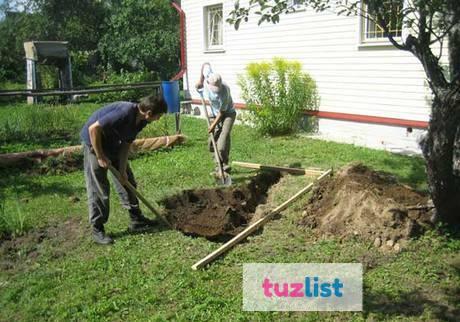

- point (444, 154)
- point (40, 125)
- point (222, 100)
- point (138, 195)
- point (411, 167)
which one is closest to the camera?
point (444, 154)

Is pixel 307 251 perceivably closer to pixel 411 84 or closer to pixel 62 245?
pixel 62 245

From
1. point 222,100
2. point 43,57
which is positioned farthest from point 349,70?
point 43,57

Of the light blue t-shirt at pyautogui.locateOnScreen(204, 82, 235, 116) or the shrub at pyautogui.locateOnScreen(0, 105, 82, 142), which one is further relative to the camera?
Answer: the shrub at pyautogui.locateOnScreen(0, 105, 82, 142)

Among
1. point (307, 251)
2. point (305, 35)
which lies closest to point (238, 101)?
point (305, 35)

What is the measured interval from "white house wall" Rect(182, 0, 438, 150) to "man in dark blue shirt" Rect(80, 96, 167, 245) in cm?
548

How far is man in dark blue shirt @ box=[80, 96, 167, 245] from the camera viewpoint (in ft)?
15.1

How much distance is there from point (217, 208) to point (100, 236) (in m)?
1.52

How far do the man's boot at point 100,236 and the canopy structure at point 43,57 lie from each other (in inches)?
Result: 544

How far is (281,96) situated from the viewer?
10.3m

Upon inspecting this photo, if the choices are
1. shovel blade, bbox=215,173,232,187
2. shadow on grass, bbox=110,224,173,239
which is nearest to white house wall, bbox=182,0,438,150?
shovel blade, bbox=215,173,232,187

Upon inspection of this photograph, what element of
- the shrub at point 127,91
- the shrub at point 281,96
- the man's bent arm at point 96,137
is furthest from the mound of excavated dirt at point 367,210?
the shrub at point 127,91

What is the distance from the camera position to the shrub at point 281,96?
10.2 m

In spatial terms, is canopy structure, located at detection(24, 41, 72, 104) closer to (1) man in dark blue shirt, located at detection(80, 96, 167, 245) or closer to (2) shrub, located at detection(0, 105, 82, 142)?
(2) shrub, located at detection(0, 105, 82, 142)

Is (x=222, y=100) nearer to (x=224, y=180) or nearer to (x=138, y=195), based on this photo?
(x=224, y=180)
